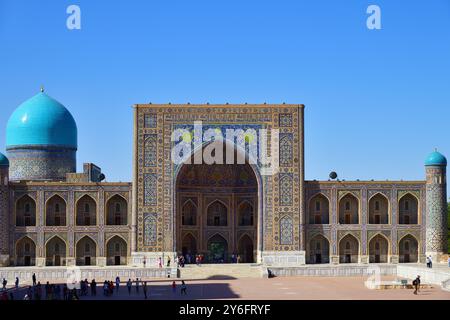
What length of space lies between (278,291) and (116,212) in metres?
14.7

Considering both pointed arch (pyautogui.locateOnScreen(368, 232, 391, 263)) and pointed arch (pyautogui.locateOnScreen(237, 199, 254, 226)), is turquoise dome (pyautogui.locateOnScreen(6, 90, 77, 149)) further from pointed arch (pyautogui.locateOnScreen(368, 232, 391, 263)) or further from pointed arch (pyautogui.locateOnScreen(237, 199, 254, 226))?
pointed arch (pyautogui.locateOnScreen(368, 232, 391, 263))

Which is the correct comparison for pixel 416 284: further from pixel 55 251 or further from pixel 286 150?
pixel 55 251

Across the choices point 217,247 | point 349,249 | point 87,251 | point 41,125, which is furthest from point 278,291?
point 41,125

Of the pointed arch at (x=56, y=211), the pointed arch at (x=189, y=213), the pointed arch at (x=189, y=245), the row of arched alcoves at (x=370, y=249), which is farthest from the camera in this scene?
the pointed arch at (x=189, y=245)

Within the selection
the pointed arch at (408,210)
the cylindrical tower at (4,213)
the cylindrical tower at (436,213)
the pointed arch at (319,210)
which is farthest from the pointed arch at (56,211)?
the cylindrical tower at (436,213)

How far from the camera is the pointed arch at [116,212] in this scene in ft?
149

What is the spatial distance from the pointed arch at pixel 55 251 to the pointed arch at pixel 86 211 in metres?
1.36

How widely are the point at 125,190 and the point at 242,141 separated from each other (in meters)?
6.81

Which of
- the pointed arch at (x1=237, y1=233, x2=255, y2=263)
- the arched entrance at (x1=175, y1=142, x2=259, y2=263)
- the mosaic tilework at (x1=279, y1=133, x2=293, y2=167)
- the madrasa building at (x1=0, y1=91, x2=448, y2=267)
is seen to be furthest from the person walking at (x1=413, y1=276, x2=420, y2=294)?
the pointed arch at (x1=237, y1=233, x2=255, y2=263)

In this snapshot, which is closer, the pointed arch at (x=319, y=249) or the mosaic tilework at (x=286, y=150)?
the mosaic tilework at (x=286, y=150)

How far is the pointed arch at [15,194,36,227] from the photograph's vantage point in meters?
45.0

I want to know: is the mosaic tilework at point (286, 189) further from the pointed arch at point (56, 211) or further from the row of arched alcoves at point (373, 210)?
the pointed arch at point (56, 211)

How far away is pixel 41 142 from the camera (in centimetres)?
5072

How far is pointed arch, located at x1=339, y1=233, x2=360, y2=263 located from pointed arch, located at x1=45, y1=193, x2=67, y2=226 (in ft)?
49.5
